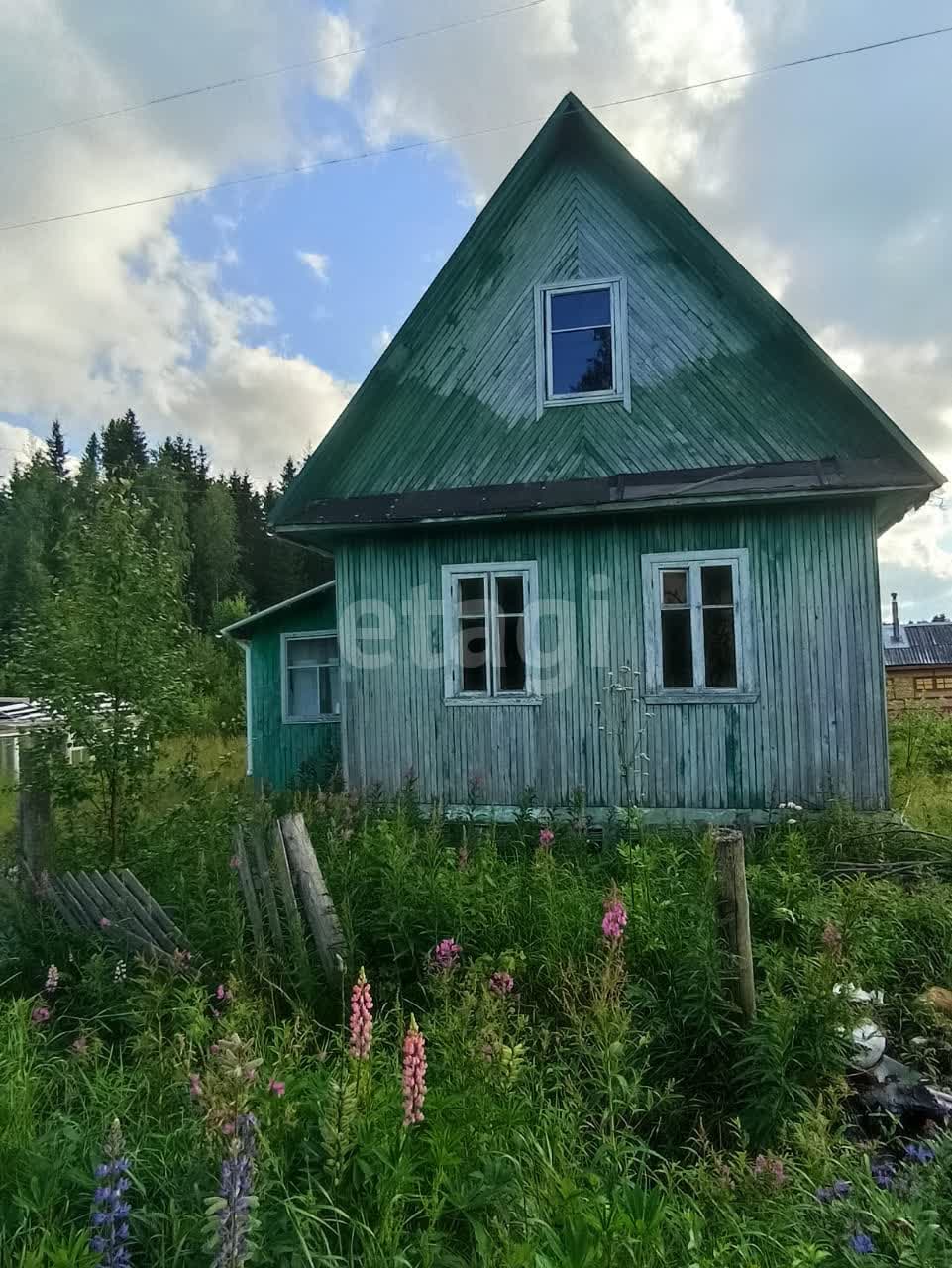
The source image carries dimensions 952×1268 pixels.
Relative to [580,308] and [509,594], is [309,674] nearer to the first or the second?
[509,594]

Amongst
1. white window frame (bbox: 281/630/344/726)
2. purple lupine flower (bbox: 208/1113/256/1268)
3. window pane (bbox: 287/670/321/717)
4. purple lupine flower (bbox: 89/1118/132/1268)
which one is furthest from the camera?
window pane (bbox: 287/670/321/717)

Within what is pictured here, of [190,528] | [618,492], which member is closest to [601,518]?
[618,492]

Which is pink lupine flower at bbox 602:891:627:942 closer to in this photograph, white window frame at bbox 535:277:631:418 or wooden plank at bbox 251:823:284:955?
wooden plank at bbox 251:823:284:955

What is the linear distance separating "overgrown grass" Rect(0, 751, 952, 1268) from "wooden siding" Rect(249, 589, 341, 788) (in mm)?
7619

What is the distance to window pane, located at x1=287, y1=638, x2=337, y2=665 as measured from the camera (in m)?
14.1

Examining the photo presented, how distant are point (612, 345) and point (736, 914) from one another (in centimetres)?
673

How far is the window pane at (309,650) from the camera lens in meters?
14.1

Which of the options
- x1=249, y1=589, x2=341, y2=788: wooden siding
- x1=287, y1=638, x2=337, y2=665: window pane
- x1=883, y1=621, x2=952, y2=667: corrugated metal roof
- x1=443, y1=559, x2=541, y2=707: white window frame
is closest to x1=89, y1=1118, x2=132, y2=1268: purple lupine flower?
x1=443, y1=559, x2=541, y2=707: white window frame

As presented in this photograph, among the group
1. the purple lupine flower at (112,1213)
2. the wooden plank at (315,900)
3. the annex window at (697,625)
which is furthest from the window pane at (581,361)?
the purple lupine flower at (112,1213)

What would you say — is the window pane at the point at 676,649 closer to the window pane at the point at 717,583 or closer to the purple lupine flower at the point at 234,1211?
the window pane at the point at 717,583

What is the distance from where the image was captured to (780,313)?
7.86 meters

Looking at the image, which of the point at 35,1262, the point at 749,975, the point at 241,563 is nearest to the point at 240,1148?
the point at 35,1262

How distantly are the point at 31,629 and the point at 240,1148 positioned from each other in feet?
20.0

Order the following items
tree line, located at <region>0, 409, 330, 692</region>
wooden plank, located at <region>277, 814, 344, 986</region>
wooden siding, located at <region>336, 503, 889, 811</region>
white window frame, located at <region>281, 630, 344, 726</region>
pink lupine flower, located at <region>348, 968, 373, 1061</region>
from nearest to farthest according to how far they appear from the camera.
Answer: pink lupine flower, located at <region>348, 968, 373, 1061</region> < wooden plank, located at <region>277, 814, 344, 986</region> < wooden siding, located at <region>336, 503, 889, 811</region> < white window frame, located at <region>281, 630, 344, 726</region> < tree line, located at <region>0, 409, 330, 692</region>
